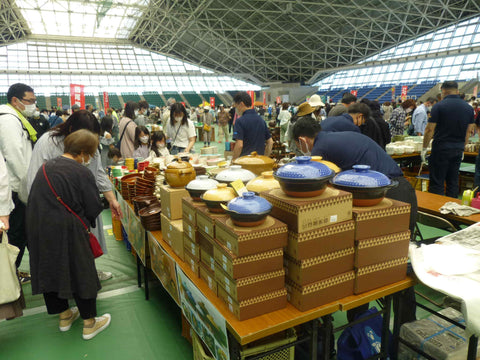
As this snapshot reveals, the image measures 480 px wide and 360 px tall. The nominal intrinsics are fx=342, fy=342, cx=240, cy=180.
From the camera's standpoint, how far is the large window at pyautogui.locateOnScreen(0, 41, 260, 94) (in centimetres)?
2809

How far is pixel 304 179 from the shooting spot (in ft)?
4.92

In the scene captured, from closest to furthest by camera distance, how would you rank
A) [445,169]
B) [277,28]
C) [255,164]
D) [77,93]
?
1. [255,164]
2. [445,169]
3. [77,93]
4. [277,28]

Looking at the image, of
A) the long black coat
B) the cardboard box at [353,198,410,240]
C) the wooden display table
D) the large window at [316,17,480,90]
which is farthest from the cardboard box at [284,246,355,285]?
the large window at [316,17,480,90]

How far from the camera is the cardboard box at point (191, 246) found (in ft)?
6.02

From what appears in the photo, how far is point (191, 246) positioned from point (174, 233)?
1.07ft

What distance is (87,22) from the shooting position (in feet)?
94.2

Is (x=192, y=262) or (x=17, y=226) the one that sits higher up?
(x=192, y=262)

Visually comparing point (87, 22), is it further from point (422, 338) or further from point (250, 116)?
point (422, 338)

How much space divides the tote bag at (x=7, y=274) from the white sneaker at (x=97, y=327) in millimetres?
559

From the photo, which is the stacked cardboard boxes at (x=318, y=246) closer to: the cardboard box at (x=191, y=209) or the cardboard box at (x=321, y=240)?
the cardboard box at (x=321, y=240)

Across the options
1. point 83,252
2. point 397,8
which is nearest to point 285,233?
point 83,252

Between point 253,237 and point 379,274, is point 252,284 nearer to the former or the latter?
point 253,237

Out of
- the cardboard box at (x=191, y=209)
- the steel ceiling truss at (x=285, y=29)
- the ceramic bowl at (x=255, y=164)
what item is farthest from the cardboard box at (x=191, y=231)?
the steel ceiling truss at (x=285, y=29)

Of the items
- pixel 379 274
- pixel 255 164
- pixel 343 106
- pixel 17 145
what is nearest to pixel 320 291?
pixel 379 274
